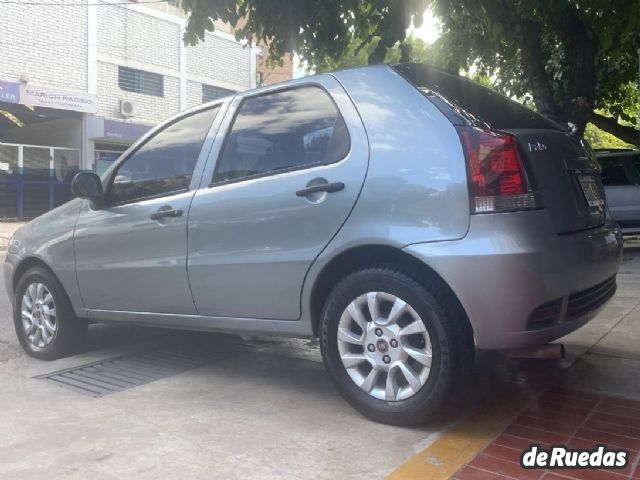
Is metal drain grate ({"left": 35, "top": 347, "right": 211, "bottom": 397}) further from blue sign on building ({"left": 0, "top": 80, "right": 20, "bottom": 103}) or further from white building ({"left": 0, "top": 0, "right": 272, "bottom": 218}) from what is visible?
white building ({"left": 0, "top": 0, "right": 272, "bottom": 218})

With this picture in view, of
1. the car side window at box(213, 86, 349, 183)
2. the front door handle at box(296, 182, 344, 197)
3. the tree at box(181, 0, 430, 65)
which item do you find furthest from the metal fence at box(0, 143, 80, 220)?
the front door handle at box(296, 182, 344, 197)

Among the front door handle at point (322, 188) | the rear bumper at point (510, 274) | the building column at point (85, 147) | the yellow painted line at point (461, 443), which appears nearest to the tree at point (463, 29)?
the front door handle at point (322, 188)

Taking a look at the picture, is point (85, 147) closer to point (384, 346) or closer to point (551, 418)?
point (384, 346)

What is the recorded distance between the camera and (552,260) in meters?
2.97

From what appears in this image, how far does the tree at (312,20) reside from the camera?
17.3ft

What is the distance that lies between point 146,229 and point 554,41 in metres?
9.99

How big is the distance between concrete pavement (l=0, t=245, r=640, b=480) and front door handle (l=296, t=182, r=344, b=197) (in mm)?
1205

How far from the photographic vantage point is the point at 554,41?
11758mm

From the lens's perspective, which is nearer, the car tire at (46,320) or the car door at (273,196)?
the car door at (273,196)

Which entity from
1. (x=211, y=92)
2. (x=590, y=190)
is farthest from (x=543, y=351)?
(x=211, y=92)

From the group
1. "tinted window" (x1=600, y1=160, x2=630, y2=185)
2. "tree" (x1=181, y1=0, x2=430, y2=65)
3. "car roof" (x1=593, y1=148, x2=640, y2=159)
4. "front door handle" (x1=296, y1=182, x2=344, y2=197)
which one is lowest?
"front door handle" (x1=296, y1=182, x2=344, y2=197)

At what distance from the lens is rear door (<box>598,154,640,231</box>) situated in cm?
1071

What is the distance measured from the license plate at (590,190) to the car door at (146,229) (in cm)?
220

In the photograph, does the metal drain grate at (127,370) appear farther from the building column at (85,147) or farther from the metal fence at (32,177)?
the building column at (85,147)
